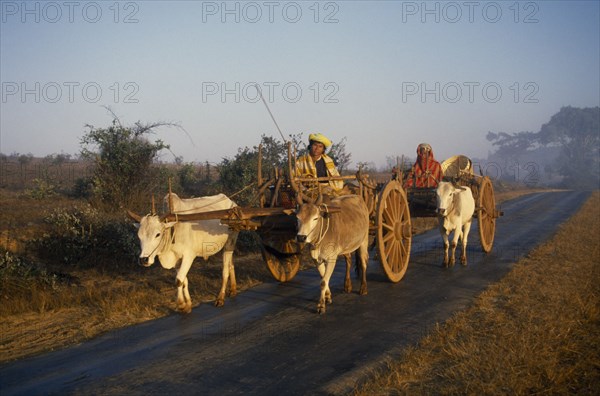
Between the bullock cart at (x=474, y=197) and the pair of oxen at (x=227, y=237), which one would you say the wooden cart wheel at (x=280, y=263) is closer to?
the pair of oxen at (x=227, y=237)

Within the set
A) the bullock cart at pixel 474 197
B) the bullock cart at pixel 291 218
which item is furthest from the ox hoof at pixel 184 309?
the bullock cart at pixel 474 197

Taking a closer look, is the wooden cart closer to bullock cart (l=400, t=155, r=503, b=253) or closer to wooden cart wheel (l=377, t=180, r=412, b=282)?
wooden cart wheel (l=377, t=180, r=412, b=282)

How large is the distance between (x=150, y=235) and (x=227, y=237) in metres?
1.66

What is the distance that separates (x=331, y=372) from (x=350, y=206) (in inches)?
128

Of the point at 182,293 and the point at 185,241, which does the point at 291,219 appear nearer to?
the point at 185,241

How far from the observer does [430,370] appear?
15.7 ft

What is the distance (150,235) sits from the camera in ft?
21.1

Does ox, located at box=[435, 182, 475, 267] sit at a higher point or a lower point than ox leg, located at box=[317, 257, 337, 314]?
higher

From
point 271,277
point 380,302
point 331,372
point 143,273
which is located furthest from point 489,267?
point 143,273

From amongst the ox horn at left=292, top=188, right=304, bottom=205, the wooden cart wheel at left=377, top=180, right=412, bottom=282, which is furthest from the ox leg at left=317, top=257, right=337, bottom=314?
the wooden cart wheel at left=377, top=180, right=412, bottom=282

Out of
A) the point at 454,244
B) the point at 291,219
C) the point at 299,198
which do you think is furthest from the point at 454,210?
the point at 299,198

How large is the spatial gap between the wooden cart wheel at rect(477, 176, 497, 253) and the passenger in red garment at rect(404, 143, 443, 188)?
1052 mm

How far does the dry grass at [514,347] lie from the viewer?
14.5 ft

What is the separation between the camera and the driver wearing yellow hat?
8609 mm
